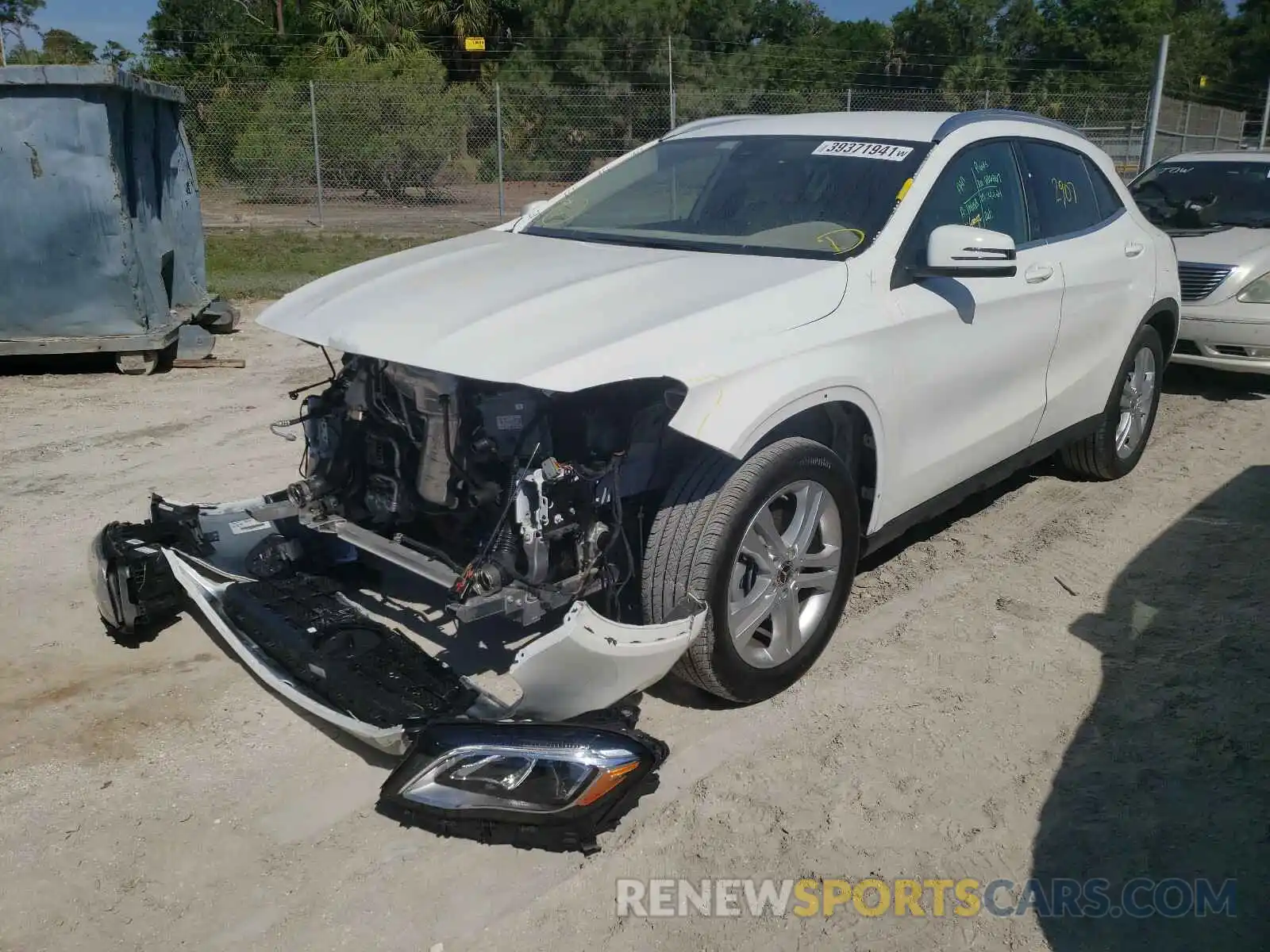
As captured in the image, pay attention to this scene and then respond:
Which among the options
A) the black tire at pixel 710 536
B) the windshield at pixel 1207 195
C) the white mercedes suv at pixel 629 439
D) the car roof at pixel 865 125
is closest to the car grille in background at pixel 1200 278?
the windshield at pixel 1207 195

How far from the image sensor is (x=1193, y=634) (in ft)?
13.7

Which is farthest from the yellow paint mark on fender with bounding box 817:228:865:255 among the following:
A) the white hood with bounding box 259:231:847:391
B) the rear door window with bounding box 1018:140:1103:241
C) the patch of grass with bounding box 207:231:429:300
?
the patch of grass with bounding box 207:231:429:300

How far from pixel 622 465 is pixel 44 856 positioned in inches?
75.3

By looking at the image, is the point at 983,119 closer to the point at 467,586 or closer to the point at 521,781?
the point at 467,586

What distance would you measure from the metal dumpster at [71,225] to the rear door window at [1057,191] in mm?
6299

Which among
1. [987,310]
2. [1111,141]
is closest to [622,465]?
[987,310]

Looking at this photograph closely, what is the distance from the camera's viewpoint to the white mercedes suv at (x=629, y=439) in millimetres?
3016

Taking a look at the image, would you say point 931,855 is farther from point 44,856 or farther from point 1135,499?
point 1135,499

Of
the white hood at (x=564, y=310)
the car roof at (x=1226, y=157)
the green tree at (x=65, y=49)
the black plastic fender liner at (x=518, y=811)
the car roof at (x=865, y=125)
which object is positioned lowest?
the black plastic fender liner at (x=518, y=811)

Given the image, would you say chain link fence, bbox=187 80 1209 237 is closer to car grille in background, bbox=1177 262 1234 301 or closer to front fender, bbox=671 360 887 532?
car grille in background, bbox=1177 262 1234 301

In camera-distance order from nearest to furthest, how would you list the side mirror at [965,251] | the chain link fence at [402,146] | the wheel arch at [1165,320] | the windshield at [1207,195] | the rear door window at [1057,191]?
1. the side mirror at [965,251]
2. the rear door window at [1057,191]
3. the wheel arch at [1165,320]
4. the windshield at [1207,195]
5. the chain link fence at [402,146]

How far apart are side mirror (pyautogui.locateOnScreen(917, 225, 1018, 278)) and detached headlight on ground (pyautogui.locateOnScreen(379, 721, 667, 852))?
194 cm

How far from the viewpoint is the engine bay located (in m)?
3.17

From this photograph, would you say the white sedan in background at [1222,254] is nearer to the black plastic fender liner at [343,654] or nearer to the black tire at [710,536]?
the black tire at [710,536]
